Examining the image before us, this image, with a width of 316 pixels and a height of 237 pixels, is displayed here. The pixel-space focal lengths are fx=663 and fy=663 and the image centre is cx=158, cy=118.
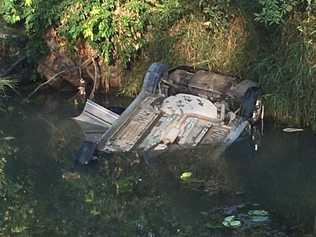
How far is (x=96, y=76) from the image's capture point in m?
10.5

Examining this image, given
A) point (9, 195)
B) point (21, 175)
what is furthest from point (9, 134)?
point (9, 195)

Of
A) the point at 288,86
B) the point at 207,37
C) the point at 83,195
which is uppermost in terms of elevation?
the point at 207,37

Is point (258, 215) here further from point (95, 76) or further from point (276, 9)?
point (95, 76)

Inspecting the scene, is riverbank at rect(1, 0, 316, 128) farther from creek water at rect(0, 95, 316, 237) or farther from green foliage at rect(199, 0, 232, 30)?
creek water at rect(0, 95, 316, 237)

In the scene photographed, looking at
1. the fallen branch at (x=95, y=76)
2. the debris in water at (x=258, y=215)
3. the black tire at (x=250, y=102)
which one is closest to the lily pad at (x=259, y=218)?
the debris in water at (x=258, y=215)

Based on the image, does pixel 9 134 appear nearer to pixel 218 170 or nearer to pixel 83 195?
pixel 83 195

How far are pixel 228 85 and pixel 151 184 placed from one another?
2305mm

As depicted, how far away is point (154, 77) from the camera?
922 centimetres

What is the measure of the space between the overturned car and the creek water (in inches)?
7.7

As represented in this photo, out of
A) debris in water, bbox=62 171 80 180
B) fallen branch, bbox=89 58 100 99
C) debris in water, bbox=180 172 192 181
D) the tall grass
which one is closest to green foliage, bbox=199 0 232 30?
the tall grass

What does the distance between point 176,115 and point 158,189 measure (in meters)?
1.54

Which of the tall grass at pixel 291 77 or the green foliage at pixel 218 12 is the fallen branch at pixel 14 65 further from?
the tall grass at pixel 291 77

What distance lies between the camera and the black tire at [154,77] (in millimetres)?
9172

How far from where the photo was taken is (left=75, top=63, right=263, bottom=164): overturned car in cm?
827
